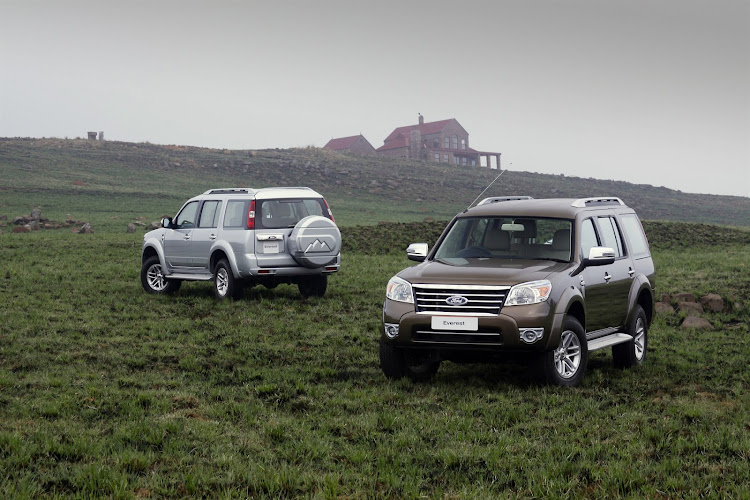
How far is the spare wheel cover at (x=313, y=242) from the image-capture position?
16422 mm

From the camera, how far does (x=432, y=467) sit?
662cm

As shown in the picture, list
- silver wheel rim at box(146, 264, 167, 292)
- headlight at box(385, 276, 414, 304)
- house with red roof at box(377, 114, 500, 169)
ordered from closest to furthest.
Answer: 1. headlight at box(385, 276, 414, 304)
2. silver wheel rim at box(146, 264, 167, 292)
3. house with red roof at box(377, 114, 500, 169)

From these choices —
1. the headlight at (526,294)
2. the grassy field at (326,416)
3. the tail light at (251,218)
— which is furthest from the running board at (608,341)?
the tail light at (251,218)

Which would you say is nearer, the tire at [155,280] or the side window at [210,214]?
the side window at [210,214]

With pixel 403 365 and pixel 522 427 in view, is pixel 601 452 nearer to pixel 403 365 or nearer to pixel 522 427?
pixel 522 427

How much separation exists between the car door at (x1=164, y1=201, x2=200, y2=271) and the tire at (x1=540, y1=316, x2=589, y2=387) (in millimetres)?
9949

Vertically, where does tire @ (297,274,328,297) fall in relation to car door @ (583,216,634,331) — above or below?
below

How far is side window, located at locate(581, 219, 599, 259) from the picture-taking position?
1019cm

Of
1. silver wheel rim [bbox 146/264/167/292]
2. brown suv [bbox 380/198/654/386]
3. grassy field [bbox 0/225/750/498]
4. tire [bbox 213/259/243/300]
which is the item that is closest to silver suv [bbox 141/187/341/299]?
tire [bbox 213/259/243/300]

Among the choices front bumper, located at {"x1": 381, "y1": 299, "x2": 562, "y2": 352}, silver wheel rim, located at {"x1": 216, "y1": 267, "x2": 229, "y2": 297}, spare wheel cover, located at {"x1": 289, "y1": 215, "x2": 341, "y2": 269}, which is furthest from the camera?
silver wheel rim, located at {"x1": 216, "y1": 267, "x2": 229, "y2": 297}

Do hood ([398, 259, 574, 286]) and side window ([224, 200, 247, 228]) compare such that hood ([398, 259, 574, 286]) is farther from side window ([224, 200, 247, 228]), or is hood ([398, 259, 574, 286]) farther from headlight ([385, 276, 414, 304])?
side window ([224, 200, 247, 228])

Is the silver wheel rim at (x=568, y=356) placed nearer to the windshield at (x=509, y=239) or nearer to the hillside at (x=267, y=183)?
the windshield at (x=509, y=239)

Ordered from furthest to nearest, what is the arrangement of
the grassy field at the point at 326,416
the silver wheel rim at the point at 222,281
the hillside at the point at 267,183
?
the hillside at the point at 267,183 → the silver wheel rim at the point at 222,281 → the grassy field at the point at 326,416

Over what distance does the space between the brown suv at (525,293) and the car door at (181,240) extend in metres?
8.16
